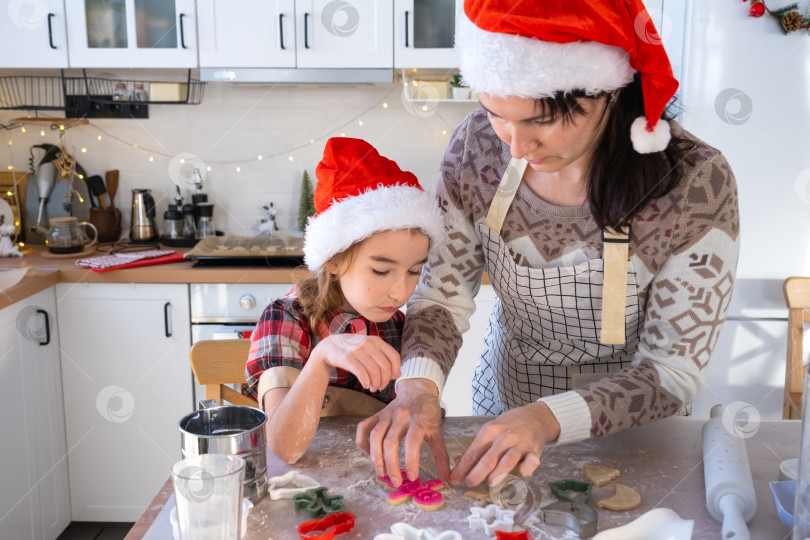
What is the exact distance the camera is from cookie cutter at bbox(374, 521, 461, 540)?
30.4 inches

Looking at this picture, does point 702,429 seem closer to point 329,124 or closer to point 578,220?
point 578,220

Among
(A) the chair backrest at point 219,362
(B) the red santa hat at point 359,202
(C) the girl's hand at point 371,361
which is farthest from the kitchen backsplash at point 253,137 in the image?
(C) the girl's hand at point 371,361

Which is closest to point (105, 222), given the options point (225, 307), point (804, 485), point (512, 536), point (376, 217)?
point (225, 307)

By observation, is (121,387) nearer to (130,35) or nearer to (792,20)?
(130,35)

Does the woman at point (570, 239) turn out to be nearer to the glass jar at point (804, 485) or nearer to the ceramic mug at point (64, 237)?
the glass jar at point (804, 485)

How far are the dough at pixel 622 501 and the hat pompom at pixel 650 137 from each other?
438 mm

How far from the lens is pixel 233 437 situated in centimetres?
84

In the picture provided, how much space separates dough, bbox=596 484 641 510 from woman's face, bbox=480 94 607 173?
1.40 feet

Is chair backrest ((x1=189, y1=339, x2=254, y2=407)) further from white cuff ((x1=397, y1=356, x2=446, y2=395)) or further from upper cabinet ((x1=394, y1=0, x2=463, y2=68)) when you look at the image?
upper cabinet ((x1=394, y1=0, x2=463, y2=68))

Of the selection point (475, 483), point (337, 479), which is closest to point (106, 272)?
point (337, 479)

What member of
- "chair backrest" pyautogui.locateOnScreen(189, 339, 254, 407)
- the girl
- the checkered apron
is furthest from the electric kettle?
the checkered apron

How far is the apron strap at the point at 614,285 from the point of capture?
1.06 metres

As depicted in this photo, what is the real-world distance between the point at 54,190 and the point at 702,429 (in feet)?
7.78

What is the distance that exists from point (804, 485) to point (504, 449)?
0.31 meters
